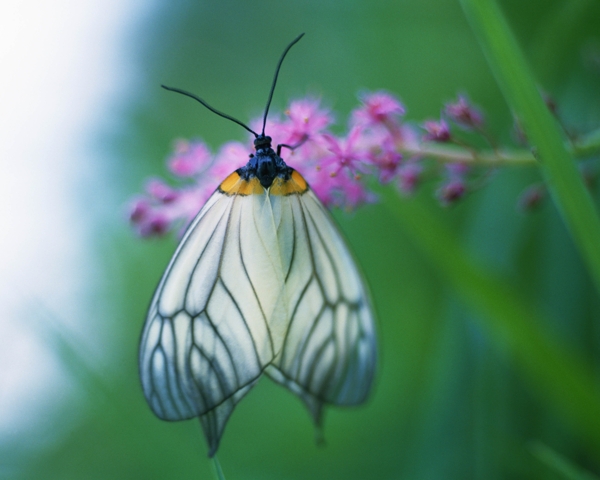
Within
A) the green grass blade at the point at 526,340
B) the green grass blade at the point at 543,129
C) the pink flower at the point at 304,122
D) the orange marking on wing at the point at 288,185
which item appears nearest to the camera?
the green grass blade at the point at 543,129

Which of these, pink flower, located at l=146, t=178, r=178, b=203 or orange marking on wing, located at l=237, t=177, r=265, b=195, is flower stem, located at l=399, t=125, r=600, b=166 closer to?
orange marking on wing, located at l=237, t=177, r=265, b=195

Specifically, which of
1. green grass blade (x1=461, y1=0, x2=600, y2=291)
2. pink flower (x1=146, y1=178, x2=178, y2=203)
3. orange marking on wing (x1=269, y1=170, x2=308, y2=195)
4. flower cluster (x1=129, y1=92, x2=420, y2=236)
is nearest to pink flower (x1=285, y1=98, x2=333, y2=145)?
flower cluster (x1=129, y1=92, x2=420, y2=236)

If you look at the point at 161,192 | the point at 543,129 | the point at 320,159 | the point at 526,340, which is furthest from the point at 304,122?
the point at 526,340

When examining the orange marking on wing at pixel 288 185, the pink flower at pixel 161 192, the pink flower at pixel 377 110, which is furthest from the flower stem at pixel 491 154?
the pink flower at pixel 161 192

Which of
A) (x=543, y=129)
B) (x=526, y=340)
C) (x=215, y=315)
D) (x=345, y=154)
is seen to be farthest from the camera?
(x=526, y=340)

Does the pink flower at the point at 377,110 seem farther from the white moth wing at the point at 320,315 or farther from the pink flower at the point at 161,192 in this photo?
the pink flower at the point at 161,192

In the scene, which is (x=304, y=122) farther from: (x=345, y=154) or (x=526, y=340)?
(x=526, y=340)
